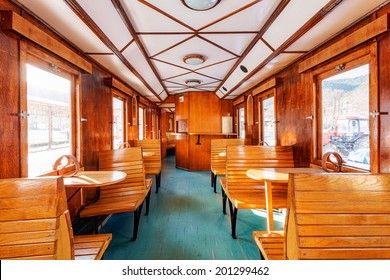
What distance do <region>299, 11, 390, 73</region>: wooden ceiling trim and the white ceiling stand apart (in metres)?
0.13

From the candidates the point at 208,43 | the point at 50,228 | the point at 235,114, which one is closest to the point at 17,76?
the point at 50,228

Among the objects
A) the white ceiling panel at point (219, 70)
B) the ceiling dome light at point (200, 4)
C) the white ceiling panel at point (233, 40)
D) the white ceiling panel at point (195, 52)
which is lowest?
the ceiling dome light at point (200, 4)

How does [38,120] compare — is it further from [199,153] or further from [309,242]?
[199,153]

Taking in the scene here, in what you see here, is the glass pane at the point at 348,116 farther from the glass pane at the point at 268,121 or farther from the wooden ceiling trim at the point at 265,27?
the glass pane at the point at 268,121

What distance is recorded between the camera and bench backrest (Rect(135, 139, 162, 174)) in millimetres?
4043

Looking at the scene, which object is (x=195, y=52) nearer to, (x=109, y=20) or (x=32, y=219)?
(x=109, y=20)

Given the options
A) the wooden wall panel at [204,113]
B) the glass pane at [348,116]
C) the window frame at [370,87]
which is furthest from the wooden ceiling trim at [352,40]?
the wooden wall panel at [204,113]

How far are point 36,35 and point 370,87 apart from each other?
2.89 m

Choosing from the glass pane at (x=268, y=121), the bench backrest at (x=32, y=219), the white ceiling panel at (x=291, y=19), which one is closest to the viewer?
the bench backrest at (x=32, y=219)

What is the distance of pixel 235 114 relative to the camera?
6.04 m

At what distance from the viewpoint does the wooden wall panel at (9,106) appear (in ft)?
4.66

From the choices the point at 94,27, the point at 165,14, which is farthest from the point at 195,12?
the point at 94,27

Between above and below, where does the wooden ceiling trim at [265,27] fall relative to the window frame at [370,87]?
above

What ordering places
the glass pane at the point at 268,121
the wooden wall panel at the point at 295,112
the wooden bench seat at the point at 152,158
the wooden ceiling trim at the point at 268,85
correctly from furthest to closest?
the wooden bench seat at the point at 152,158 < the glass pane at the point at 268,121 < the wooden ceiling trim at the point at 268,85 < the wooden wall panel at the point at 295,112
